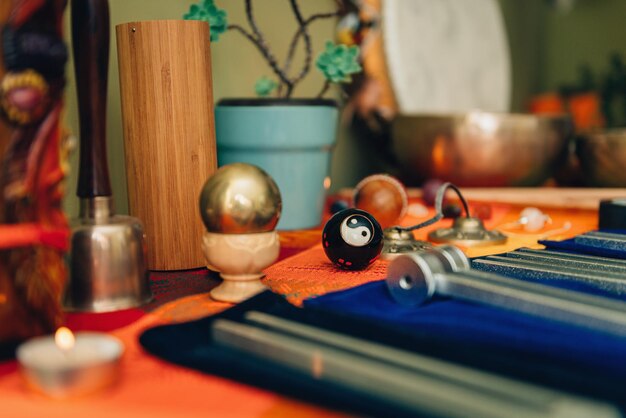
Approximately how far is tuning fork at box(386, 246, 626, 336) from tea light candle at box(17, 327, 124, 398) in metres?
0.27

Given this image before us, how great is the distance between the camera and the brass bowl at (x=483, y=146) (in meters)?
1.28

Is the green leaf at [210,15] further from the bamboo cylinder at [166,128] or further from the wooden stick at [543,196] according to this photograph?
the wooden stick at [543,196]

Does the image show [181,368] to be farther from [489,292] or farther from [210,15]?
[210,15]

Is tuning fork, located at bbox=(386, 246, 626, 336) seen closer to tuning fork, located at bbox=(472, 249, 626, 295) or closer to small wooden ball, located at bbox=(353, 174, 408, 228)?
tuning fork, located at bbox=(472, 249, 626, 295)

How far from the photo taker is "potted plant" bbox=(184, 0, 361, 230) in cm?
94

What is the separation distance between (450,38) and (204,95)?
110 centimetres

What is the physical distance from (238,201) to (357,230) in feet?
0.59

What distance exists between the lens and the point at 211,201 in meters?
0.58

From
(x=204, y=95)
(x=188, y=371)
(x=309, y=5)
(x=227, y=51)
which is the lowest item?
(x=188, y=371)

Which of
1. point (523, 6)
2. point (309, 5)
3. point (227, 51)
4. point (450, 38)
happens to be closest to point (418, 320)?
point (227, 51)

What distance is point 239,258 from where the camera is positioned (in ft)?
1.95

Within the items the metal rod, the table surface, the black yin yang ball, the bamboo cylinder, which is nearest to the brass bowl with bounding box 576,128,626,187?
the table surface

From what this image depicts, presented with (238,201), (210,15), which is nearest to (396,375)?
(238,201)

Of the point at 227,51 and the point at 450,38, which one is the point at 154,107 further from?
the point at 450,38
